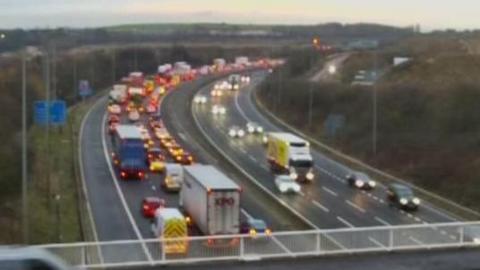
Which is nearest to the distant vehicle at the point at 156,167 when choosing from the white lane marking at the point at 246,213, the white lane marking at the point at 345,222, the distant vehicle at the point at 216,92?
the white lane marking at the point at 246,213

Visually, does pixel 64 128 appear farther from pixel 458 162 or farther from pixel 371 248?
pixel 371 248

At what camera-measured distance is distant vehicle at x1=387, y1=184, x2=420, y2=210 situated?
41000 mm

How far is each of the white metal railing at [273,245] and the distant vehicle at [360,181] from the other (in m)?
27.3

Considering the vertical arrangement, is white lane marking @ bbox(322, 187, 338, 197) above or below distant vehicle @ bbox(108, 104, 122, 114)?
above

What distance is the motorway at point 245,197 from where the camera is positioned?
3579 centimetres

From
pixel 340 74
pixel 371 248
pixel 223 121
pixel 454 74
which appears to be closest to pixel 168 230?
pixel 371 248

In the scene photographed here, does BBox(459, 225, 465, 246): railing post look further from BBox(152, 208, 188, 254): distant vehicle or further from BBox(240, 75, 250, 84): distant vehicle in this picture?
BBox(240, 75, 250, 84): distant vehicle

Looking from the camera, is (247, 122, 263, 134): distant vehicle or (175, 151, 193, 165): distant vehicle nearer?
(175, 151, 193, 165): distant vehicle

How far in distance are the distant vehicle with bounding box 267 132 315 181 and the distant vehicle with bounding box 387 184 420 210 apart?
7.59 metres

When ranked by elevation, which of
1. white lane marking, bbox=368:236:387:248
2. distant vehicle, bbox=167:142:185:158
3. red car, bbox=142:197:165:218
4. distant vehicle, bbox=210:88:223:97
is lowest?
distant vehicle, bbox=210:88:223:97

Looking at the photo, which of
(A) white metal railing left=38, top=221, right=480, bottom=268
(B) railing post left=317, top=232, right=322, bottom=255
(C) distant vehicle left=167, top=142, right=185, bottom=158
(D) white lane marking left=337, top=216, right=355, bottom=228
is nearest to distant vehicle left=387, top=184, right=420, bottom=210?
(D) white lane marking left=337, top=216, right=355, bottom=228

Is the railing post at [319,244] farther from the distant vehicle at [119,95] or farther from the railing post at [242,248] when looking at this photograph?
the distant vehicle at [119,95]

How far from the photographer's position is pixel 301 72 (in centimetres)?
11794

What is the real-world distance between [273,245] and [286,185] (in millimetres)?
27549
